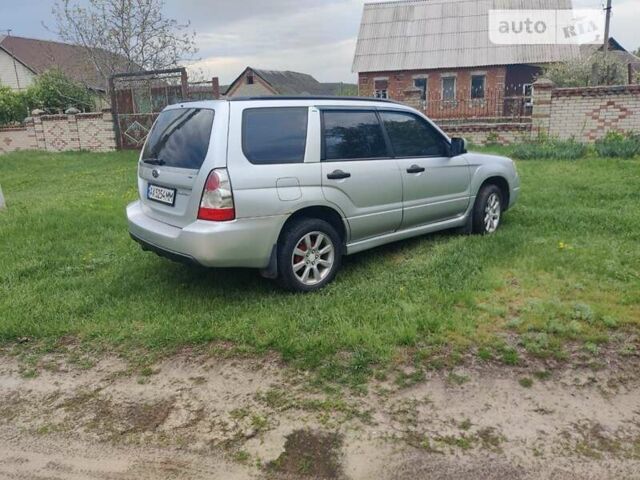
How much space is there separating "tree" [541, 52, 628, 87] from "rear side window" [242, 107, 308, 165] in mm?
19738

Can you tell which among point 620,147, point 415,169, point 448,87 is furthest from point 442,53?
point 415,169

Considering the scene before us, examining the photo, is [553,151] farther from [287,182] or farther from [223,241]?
[223,241]

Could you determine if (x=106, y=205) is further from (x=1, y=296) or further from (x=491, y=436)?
(x=491, y=436)

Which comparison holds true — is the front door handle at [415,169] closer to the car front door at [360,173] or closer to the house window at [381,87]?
the car front door at [360,173]

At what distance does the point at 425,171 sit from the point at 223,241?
7.91 ft

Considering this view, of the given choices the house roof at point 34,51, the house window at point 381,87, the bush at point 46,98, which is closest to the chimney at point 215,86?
the bush at point 46,98

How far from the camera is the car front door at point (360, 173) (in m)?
4.48

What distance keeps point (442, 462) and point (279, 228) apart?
2.23m

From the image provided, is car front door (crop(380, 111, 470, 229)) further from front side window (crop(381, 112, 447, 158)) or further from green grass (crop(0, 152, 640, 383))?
green grass (crop(0, 152, 640, 383))

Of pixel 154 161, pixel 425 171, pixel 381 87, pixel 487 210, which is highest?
pixel 381 87

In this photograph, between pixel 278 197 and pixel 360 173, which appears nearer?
pixel 278 197

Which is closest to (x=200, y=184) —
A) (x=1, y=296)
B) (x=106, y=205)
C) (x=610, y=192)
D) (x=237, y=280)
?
(x=237, y=280)

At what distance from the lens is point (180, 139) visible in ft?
13.9

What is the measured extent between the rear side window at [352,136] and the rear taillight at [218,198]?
101 centimetres
